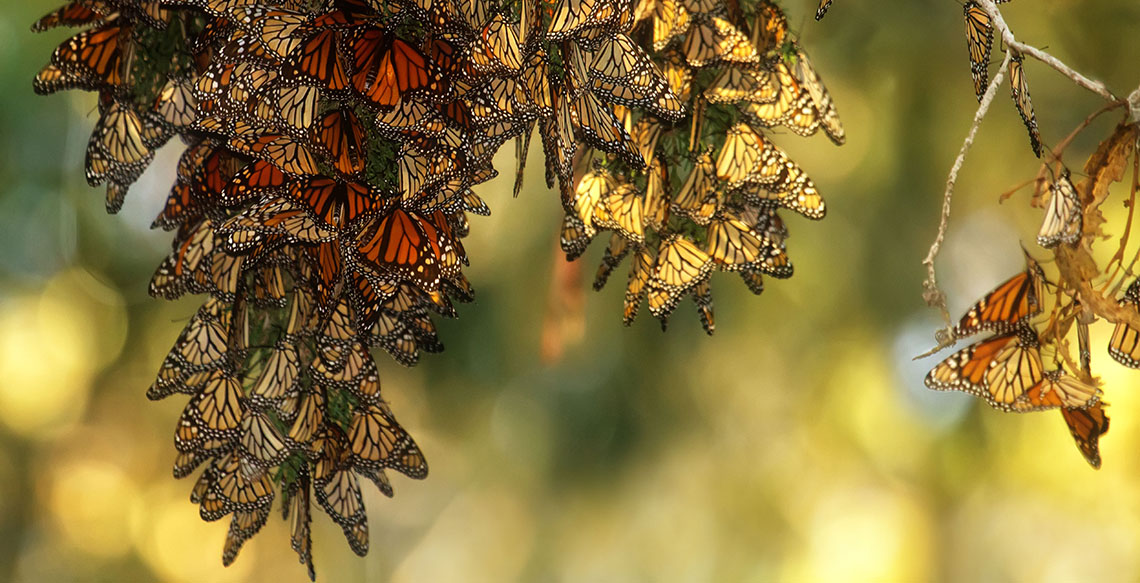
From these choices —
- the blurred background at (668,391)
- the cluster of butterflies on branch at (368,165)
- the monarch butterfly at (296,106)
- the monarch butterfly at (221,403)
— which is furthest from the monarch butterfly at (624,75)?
the blurred background at (668,391)

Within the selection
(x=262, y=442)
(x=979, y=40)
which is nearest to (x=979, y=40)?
(x=979, y=40)

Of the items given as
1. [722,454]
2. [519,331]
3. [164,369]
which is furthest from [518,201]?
[164,369]

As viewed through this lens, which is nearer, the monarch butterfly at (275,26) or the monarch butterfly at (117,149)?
the monarch butterfly at (275,26)

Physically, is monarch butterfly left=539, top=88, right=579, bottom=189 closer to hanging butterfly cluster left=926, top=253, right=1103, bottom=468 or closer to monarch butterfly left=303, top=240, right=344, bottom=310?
monarch butterfly left=303, top=240, right=344, bottom=310

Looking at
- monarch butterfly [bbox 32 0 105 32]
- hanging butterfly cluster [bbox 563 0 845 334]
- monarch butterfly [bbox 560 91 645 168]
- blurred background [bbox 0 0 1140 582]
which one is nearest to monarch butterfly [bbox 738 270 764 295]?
hanging butterfly cluster [bbox 563 0 845 334]

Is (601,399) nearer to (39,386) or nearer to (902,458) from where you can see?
(902,458)

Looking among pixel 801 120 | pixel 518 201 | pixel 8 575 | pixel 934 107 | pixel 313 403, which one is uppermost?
pixel 934 107

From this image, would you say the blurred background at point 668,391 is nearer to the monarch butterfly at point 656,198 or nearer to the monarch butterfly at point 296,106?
the monarch butterfly at point 656,198
